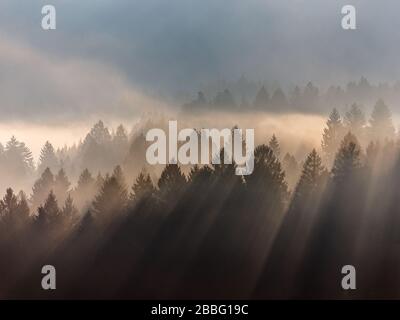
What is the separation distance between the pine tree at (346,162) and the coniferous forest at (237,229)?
0.25 ft

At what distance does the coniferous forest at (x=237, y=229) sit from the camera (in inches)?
1459

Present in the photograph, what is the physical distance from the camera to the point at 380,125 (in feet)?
150

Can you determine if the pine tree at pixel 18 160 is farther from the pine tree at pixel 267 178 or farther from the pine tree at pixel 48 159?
the pine tree at pixel 267 178

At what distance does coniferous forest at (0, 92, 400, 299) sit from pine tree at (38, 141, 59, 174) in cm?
670

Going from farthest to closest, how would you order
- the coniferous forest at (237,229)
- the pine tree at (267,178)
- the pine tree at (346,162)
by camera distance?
1. the pine tree at (346,162)
2. the pine tree at (267,178)
3. the coniferous forest at (237,229)

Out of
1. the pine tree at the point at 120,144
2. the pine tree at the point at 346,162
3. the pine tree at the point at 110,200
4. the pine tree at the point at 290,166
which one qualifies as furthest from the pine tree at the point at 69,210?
the pine tree at the point at 346,162

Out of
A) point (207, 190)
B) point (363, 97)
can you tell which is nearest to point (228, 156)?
point (207, 190)

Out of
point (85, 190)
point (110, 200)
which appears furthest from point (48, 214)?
point (110, 200)

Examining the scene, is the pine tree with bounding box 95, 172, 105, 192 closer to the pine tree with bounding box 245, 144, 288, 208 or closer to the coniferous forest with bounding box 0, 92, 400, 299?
the coniferous forest with bounding box 0, 92, 400, 299

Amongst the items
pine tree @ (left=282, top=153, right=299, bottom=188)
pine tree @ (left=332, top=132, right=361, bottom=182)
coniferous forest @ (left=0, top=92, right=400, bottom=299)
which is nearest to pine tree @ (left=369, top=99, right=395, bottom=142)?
coniferous forest @ (left=0, top=92, right=400, bottom=299)

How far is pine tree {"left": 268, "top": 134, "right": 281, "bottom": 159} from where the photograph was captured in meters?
42.7

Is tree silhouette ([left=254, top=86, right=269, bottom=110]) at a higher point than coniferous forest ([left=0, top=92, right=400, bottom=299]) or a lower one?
higher
